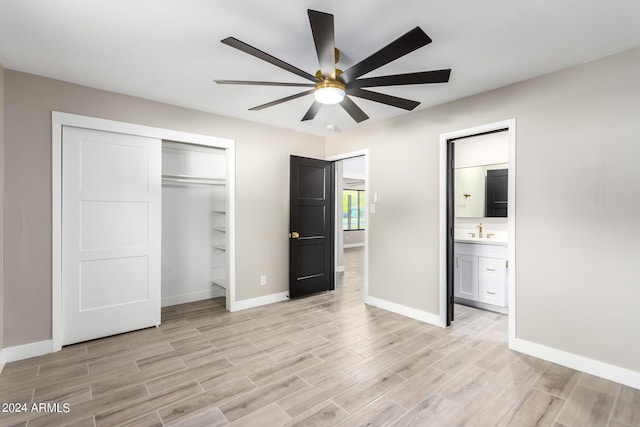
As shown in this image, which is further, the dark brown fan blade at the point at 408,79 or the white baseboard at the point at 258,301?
the white baseboard at the point at 258,301

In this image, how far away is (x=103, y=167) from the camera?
126 inches

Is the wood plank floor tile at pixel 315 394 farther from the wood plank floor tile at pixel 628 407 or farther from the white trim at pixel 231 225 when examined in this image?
the white trim at pixel 231 225

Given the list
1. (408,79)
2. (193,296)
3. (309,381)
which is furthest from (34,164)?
(408,79)

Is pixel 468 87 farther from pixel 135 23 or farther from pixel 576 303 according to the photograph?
pixel 135 23

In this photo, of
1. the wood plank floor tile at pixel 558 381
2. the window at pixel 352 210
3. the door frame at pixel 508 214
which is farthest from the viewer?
the window at pixel 352 210

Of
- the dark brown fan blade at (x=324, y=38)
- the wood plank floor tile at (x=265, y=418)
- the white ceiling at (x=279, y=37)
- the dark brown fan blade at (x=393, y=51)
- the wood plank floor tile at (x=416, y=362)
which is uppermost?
the white ceiling at (x=279, y=37)

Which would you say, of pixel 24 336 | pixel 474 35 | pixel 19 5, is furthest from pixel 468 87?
pixel 24 336

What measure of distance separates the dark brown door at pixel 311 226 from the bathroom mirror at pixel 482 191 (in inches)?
80.8

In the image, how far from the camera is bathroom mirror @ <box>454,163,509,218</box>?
4.37 meters

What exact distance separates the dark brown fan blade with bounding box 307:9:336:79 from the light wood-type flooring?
230 cm

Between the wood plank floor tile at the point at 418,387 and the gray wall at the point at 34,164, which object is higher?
the gray wall at the point at 34,164

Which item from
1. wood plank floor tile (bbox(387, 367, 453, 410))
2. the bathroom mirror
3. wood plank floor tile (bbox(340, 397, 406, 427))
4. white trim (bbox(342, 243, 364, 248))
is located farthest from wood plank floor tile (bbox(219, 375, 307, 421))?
white trim (bbox(342, 243, 364, 248))

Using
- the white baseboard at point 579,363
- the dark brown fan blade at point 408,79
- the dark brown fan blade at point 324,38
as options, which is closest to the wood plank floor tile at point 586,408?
the white baseboard at point 579,363

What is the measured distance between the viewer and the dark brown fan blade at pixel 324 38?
4.91 feet
